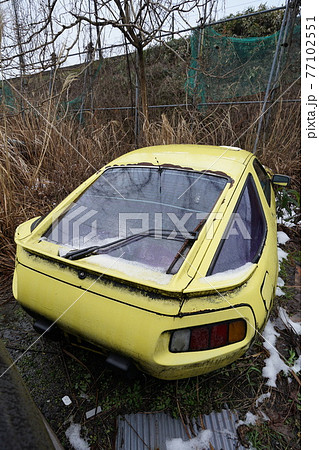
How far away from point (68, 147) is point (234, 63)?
409 centimetres

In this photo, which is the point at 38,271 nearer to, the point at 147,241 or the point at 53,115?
the point at 147,241

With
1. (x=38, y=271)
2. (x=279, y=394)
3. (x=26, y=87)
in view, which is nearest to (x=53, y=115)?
(x=26, y=87)

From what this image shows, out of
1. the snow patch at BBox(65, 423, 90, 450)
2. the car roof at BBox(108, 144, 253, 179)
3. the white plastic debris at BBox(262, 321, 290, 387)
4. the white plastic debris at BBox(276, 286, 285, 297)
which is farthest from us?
the white plastic debris at BBox(276, 286, 285, 297)

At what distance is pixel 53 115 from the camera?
4.33 m

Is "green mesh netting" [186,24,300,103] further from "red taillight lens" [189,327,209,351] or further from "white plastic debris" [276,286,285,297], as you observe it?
"red taillight lens" [189,327,209,351]

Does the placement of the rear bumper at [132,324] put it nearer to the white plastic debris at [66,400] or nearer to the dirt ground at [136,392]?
the dirt ground at [136,392]

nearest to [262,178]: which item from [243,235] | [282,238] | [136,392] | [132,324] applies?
[243,235]

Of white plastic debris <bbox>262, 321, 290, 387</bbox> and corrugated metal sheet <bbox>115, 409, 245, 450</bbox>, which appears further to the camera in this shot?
white plastic debris <bbox>262, 321, 290, 387</bbox>

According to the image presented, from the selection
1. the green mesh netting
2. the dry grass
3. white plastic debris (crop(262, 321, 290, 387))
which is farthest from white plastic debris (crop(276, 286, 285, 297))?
the green mesh netting

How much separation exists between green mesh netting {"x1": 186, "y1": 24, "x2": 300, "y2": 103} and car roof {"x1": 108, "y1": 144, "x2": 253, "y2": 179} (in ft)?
12.3

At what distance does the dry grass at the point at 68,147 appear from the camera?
3074 millimetres

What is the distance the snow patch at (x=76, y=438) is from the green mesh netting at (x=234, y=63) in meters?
5.58

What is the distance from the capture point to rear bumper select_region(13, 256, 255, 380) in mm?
1174

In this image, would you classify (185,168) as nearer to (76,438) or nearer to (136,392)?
(136,392)
